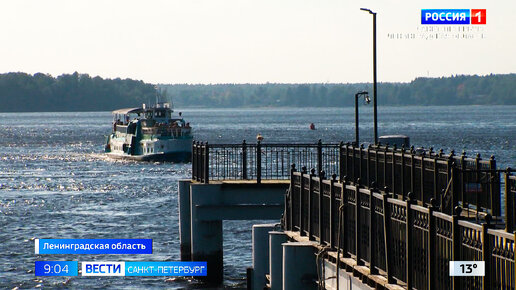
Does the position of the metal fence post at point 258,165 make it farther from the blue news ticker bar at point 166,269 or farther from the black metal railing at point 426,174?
the blue news ticker bar at point 166,269

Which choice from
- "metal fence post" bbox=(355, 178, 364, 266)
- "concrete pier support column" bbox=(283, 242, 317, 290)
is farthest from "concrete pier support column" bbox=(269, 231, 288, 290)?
"metal fence post" bbox=(355, 178, 364, 266)

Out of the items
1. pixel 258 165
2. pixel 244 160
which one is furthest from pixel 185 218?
pixel 258 165

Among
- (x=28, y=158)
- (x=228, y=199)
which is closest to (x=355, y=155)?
(x=228, y=199)

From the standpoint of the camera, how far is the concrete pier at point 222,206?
28.5 m

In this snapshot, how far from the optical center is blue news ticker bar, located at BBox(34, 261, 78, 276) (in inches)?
1356

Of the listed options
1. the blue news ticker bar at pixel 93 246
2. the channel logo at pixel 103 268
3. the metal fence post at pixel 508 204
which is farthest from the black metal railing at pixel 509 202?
the blue news ticker bar at pixel 93 246

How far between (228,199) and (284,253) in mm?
9913

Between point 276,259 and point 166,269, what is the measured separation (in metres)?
13.8

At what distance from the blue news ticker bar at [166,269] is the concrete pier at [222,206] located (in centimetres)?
84

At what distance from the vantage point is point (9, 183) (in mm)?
78938

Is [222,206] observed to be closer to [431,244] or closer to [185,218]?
[185,218]

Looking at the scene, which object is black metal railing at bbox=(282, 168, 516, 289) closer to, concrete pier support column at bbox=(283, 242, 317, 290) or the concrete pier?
concrete pier support column at bbox=(283, 242, 317, 290)

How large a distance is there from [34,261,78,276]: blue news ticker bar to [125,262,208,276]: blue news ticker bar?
5.58ft

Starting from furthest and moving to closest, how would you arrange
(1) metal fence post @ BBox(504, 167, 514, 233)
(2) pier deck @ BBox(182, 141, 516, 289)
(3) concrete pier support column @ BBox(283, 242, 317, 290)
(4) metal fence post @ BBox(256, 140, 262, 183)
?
(4) metal fence post @ BBox(256, 140, 262, 183)
(3) concrete pier support column @ BBox(283, 242, 317, 290)
(1) metal fence post @ BBox(504, 167, 514, 233)
(2) pier deck @ BBox(182, 141, 516, 289)
